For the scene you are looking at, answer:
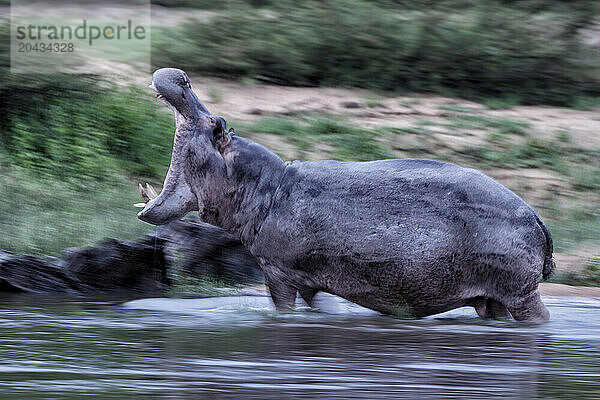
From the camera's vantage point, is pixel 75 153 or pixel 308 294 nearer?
pixel 308 294

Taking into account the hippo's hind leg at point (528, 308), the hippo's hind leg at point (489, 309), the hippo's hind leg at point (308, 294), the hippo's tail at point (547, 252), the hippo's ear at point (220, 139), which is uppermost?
the hippo's ear at point (220, 139)

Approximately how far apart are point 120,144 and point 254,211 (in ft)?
15.3

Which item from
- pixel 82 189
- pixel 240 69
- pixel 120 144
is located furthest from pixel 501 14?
pixel 82 189

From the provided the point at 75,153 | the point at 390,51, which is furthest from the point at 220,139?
the point at 390,51

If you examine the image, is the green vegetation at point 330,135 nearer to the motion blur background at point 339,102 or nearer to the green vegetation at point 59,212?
the motion blur background at point 339,102

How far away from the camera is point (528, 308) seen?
5.40 m

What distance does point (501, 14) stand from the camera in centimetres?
1280

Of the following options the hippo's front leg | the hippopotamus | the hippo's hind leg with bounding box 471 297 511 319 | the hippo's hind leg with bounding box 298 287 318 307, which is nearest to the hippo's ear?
the hippopotamus

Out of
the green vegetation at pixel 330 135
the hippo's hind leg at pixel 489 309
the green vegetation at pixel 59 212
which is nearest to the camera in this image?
the hippo's hind leg at pixel 489 309

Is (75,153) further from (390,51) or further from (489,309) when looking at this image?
(489,309)

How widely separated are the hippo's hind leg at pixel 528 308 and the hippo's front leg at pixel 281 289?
1.04 m

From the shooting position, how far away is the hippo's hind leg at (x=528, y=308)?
538 centimetres

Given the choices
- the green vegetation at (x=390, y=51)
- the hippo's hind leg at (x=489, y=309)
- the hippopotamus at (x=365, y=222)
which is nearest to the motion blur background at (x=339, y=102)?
the green vegetation at (x=390, y=51)

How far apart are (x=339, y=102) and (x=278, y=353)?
743 centimetres
